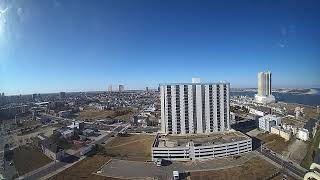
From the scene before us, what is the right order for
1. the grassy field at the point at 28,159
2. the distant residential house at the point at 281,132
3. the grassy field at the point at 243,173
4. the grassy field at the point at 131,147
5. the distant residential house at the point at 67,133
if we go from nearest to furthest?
the grassy field at the point at 243,173 < the grassy field at the point at 28,159 < the grassy field at the point at 131,147 < the distant residential house at the point at 281,132 < the distant residential house at the point at 67,133

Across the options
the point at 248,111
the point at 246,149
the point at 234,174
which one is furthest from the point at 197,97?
the point at 248,111

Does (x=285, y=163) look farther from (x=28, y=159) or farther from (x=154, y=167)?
(x=28, y=159)

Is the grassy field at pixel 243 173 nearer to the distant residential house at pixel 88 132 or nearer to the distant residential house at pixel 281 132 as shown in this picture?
the distant residential house at pixel 281 132

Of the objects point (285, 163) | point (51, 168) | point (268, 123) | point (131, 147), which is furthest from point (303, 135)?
point (51, 168)

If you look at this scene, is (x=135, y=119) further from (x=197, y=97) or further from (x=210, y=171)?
(x=210, y=171)

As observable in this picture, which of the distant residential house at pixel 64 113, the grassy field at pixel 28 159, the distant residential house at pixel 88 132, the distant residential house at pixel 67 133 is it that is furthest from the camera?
the distant residential house at pixel 64 113

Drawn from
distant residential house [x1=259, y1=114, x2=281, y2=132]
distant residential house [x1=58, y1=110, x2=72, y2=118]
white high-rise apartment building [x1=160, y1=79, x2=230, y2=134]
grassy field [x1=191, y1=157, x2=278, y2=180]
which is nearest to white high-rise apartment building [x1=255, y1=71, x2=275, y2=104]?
distant residential house [x1=259, y1=114, x2=281, y2=132]

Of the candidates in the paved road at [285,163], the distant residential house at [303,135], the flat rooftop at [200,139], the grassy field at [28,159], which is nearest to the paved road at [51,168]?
the grassy field at [28,159]

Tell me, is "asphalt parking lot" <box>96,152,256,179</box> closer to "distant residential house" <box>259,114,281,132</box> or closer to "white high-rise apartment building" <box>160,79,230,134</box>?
"white high-rise apartment building" <box>160,79,230,134</box>
